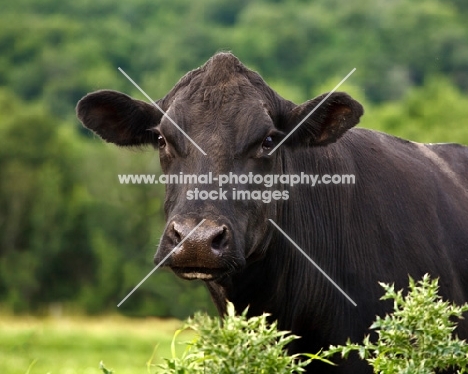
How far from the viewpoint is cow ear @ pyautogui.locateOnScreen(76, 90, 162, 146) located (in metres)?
8.03

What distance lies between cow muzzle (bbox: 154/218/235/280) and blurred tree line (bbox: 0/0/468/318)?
→ 36.6 m

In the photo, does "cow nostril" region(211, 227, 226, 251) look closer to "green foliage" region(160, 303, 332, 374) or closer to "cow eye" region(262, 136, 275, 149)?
"cow eye" region(262, 136, 275, 149)

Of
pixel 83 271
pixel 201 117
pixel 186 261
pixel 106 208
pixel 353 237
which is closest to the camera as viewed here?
pixel 186 261

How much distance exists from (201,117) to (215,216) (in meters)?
0.98

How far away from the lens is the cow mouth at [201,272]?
6.54m

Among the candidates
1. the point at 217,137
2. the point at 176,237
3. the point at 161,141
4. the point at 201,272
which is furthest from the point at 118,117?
the point at 201,272

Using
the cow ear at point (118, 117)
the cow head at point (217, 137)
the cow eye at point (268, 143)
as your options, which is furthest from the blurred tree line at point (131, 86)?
the cow eye at point (268, 143)

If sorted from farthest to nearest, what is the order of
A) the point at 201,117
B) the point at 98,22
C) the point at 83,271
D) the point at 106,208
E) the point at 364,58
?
the point at 98,22 → the point at 364,58 → the point at 83,271 → the point at 106,208 → the point at 201,117

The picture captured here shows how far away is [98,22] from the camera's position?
163750 mm

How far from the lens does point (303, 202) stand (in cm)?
792

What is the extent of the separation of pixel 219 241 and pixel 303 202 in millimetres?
1574

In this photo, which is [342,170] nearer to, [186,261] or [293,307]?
[293,307]

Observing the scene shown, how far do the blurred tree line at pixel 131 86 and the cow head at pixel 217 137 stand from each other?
3503cm

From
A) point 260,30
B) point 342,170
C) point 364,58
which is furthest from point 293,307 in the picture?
point 260,30
